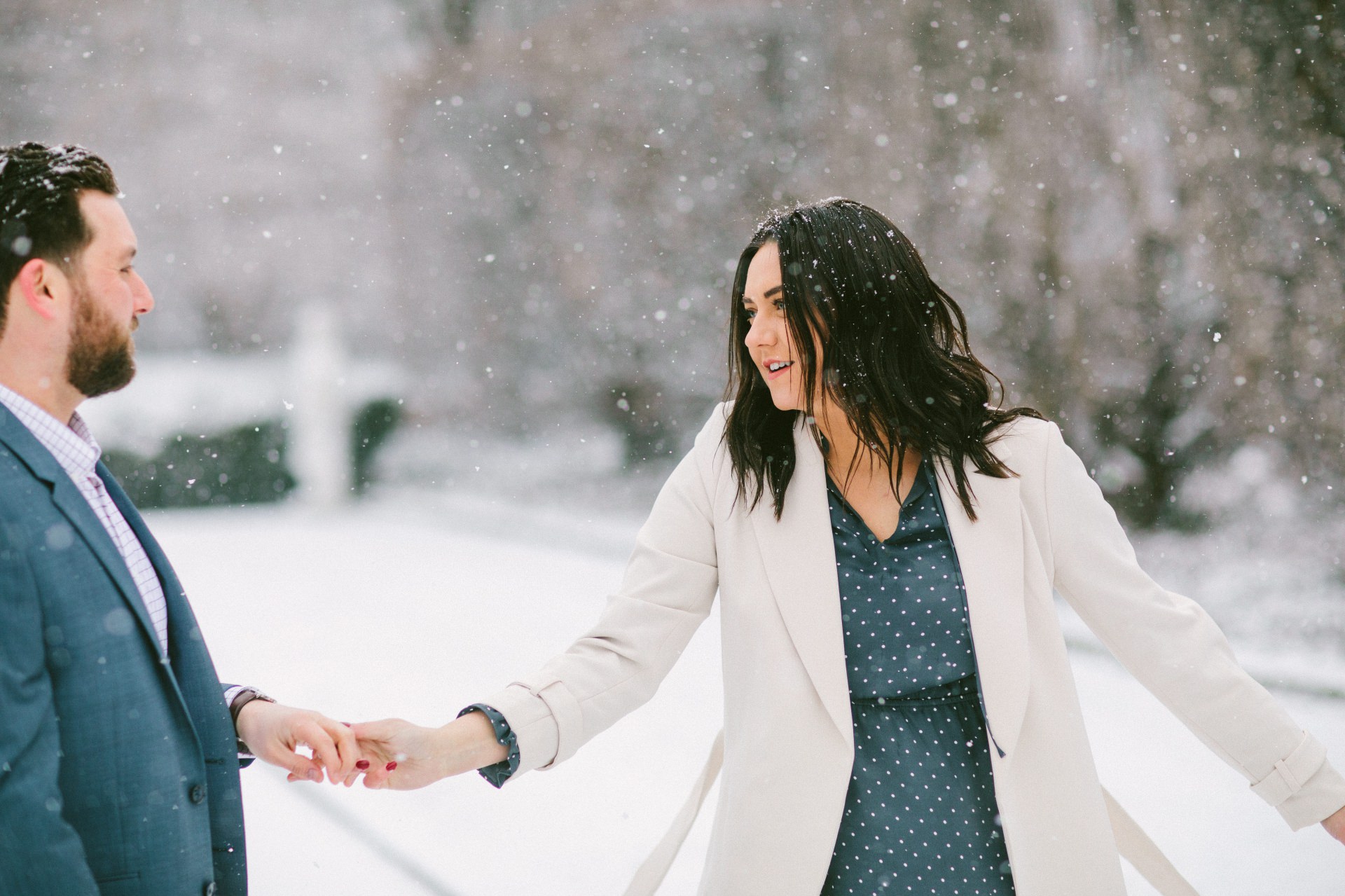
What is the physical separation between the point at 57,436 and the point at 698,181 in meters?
9.50

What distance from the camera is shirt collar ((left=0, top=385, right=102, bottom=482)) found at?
1214 millimetres

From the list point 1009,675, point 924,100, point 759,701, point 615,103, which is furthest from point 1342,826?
point 615,103

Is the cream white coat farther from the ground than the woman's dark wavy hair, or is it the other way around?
the woman's dark wavy hair

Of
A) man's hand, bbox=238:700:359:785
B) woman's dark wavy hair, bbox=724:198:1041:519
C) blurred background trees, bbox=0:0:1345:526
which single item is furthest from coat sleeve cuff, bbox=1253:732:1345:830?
blurred background trees, bbox=0:0:1345:526

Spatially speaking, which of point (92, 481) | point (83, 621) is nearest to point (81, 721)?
point (83, 621)

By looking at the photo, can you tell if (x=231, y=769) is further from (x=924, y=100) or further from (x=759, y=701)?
(x=924, y=100)

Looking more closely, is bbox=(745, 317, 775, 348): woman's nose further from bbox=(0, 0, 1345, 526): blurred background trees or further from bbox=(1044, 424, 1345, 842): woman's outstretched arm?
bbox=(0, 0, 1345, 526): blurred background trees

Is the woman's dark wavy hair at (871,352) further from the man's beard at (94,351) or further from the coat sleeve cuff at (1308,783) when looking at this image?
the man's beard at (94,351)

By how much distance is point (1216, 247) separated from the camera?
6.34 metres

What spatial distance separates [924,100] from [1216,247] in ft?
7.79

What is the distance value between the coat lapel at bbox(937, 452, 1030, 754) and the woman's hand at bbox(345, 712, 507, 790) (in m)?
0.76

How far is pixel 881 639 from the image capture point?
159cm

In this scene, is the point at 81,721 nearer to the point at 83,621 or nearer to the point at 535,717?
the point at 83,621

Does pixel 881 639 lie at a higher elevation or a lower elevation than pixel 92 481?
lower
